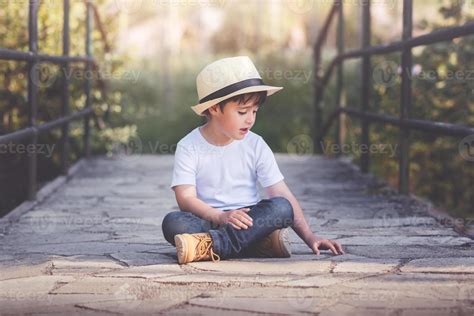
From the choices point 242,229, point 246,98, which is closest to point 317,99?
point 246,98

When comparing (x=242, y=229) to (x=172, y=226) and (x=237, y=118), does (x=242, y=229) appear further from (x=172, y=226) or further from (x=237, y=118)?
(x=237, y=118)

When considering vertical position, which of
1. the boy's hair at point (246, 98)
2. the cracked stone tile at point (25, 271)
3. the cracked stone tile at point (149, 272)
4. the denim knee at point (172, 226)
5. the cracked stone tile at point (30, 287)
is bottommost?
the cracked stone tile at point (25, 271)

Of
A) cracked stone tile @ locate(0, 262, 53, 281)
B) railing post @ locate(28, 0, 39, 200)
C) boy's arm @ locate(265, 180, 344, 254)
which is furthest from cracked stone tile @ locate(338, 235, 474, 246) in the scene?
railing post @ locate(28, 0, 39, 200)

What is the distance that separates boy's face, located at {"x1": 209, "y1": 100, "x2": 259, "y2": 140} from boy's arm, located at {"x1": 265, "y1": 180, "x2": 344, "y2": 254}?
27 centimetres

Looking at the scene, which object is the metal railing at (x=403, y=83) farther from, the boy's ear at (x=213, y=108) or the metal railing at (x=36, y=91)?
the metal railing at (x=36, y=91)

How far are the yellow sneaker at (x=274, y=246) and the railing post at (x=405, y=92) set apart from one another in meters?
1.84

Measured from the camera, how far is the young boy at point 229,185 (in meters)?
3.24

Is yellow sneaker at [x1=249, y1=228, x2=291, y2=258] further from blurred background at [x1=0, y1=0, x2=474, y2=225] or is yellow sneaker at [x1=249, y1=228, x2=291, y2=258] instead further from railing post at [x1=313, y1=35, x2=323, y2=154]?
railing post at [x1=313, y1=35, x2=323, y2=154]

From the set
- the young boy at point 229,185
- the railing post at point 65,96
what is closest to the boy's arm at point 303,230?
the young boy at point 229,185

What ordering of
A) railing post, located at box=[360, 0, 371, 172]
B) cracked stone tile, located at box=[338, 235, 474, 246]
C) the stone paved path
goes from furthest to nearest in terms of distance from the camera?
railing post, located at box=[360, 0, 371, 172] < cracked stone tile, located at box=[338, 235, 474, 246] < the stone paved path

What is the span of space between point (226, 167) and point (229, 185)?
2.7 inches

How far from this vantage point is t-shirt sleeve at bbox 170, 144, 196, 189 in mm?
3361

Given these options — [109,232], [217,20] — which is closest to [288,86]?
[109,232]

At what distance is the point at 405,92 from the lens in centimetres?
496
